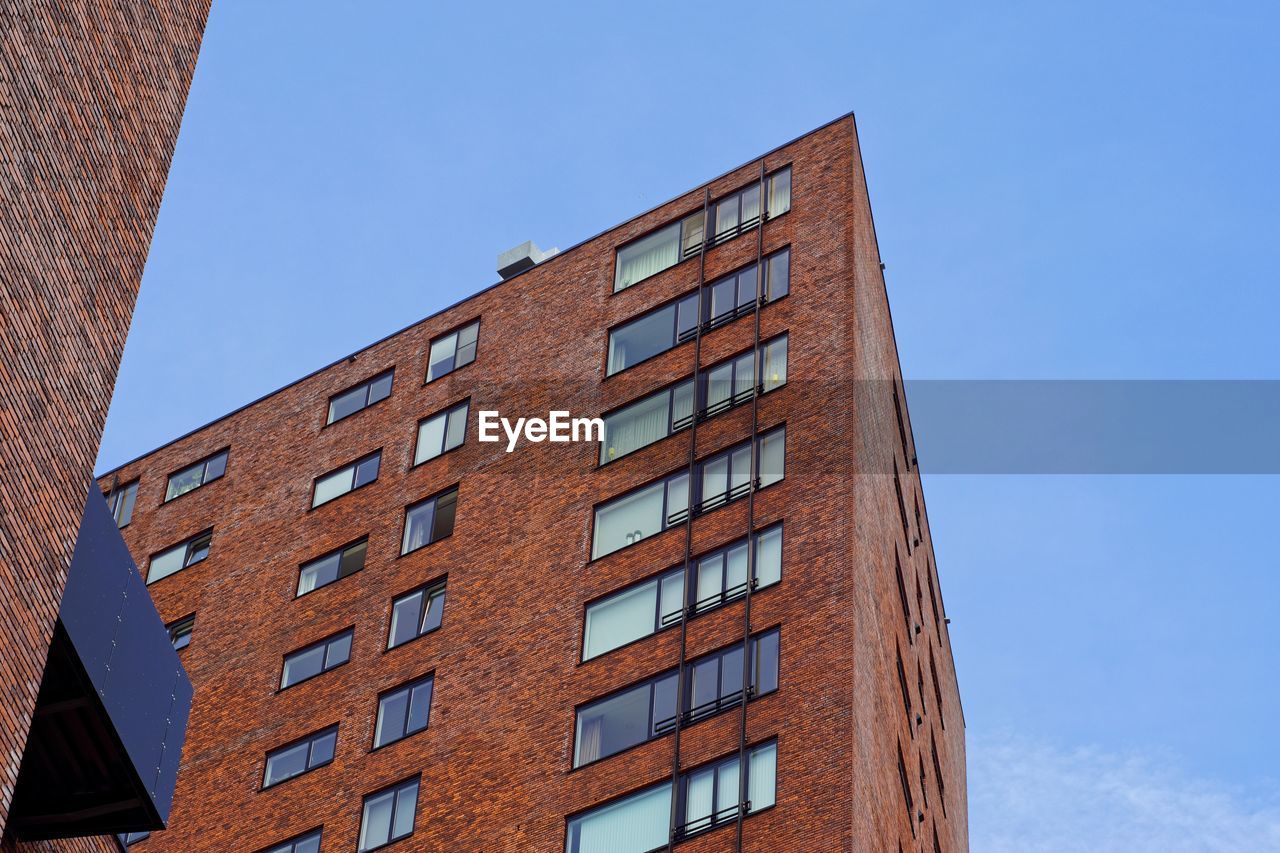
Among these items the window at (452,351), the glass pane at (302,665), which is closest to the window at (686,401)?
the window at (452,351)

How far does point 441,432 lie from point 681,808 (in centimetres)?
1934

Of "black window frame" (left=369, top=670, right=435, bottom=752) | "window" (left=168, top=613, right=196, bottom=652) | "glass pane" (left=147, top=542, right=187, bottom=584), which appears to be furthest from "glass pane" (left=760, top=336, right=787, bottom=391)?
"glass pane" (left=147, top=542, right=187, bottom=584)

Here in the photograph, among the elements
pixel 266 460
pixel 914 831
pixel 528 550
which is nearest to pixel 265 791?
pixel 528 550

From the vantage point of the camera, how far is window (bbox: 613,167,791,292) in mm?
59781

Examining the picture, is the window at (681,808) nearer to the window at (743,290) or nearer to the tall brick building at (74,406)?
the window at (743,290)

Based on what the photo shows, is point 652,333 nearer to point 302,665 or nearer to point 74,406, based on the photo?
point 302,665

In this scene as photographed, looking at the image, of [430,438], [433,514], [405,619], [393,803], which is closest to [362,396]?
[430,438]

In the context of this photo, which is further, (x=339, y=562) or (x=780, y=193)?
(x=339, y=562)

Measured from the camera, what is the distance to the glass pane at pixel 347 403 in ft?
216

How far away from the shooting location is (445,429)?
204ft

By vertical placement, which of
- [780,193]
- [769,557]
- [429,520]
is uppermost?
[780,193]

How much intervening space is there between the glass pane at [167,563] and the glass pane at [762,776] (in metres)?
26.3

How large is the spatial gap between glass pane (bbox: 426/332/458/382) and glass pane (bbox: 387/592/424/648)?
29.9 feet

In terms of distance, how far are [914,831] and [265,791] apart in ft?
59.6
